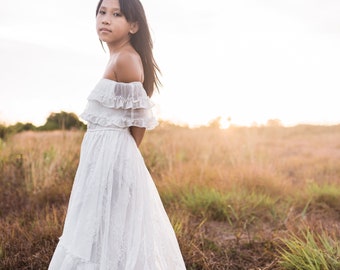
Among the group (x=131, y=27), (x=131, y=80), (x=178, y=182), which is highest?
(x=131, y=27)

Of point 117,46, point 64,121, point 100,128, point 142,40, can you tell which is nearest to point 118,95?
point 100,128

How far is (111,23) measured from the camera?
97.7 inches

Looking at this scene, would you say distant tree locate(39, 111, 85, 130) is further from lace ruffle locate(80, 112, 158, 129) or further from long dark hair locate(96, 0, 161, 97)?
lace ruffle locate(80, 112, 158, 129)

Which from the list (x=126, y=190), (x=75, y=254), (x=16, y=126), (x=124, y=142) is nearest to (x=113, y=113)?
(x=124, y=142)

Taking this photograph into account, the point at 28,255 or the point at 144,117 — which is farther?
the point at 28,255

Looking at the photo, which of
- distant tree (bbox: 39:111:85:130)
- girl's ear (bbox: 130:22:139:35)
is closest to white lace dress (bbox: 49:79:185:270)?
girl's ear (bbox: 130:22:139:35)

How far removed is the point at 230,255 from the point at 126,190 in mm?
1994

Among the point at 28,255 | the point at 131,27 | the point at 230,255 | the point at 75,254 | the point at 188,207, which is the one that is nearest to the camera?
the point at 75,254

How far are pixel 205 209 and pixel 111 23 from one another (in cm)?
311

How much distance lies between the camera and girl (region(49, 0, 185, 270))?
2.37 meters

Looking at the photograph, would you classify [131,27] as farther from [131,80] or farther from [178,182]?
[178,182]

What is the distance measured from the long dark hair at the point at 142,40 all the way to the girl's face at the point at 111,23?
3cm

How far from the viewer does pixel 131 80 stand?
7.94ft

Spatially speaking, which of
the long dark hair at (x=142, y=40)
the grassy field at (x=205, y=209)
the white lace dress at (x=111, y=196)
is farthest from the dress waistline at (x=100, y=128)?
the grassy field at (x=205, y=209)
